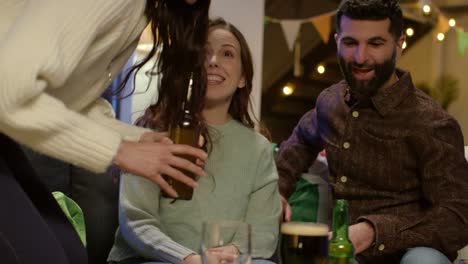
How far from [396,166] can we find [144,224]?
2.89 ft

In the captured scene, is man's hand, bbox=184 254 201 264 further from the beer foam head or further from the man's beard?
the man's beard

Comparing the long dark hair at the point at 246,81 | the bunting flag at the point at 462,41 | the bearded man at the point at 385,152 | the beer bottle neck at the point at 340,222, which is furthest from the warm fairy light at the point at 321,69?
the beer bottle neck at the point at 340,222

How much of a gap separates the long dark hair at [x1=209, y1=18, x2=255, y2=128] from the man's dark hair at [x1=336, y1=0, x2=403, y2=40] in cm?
39

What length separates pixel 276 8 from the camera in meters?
5.49

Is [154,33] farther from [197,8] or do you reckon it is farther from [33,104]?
[33,104]

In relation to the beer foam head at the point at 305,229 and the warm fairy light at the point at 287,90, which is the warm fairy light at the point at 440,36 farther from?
the beer foam head at the point at 305,229

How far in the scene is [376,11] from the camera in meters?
2.43

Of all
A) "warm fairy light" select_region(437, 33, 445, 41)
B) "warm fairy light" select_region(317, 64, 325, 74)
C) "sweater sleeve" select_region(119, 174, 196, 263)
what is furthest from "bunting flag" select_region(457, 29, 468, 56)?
"sweater sleeve" select_region(119, 174, 196, 263)

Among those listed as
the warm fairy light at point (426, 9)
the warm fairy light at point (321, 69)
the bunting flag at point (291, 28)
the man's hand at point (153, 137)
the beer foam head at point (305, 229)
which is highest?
the warm fairy light at point (426, 9)

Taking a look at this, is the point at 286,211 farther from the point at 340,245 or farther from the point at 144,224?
the point at 340,245

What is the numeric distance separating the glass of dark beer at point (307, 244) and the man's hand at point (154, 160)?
280mm


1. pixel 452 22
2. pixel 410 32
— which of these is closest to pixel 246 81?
pixel 452 22

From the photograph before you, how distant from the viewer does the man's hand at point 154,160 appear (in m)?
1.35

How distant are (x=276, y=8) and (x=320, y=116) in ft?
10.1
